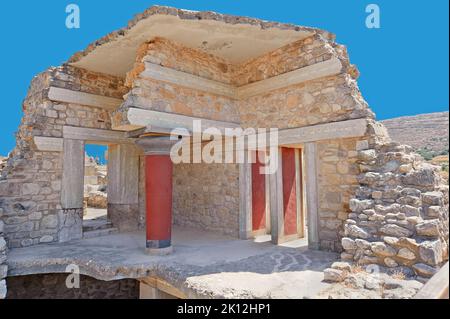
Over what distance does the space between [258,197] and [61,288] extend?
4822mm

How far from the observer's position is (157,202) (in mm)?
5605

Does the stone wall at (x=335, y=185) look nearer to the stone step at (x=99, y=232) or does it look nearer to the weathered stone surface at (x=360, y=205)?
the weathered stone surface at (x=360, y=205)

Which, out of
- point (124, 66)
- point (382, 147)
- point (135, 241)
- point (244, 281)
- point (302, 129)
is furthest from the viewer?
point (124, 66)

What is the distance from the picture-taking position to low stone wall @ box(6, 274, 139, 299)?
5965 mm

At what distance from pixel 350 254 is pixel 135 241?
15.2ft

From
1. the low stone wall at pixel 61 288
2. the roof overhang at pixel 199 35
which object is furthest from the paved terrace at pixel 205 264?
the roof overhang at pixel 199 35

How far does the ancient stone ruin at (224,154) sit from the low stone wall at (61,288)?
0.76 metres

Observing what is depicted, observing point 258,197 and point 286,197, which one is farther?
point 258,197

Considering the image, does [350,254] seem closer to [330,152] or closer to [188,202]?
[330,152]

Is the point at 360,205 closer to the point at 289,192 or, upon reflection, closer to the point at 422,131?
the point at 289,192

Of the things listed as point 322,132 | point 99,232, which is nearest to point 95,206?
point 99,232
